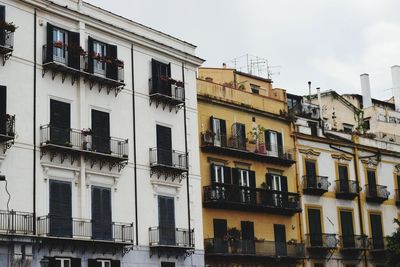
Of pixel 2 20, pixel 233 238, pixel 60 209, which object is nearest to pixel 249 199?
pixel 233 238

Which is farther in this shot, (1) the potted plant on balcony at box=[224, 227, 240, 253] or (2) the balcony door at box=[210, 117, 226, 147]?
(2) the balcony door at box=[210, 117, 226, 147]

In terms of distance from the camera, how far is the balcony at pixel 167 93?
4141 cm

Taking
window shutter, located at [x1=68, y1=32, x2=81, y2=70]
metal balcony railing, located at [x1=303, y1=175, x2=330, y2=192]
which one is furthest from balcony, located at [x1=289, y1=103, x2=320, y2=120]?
window shutter, located at [x1=68, y1=32, x2=81, y2=70]

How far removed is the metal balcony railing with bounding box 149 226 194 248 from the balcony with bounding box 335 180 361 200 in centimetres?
1513

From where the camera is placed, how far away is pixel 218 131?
4591 centimetres

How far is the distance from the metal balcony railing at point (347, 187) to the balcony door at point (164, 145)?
→ 1581 centimetres

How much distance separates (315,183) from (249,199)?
22.2ft

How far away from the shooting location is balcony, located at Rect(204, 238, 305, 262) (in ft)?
141

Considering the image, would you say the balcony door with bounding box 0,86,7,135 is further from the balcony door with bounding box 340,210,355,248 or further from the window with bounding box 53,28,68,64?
the balcony door with bounding box 340,210,355,248

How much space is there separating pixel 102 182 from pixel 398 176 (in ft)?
96.2

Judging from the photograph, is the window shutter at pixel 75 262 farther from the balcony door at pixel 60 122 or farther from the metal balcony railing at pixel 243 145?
the metal balcony railing at pixel 243 145

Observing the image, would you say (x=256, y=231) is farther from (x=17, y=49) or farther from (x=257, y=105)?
(x=17, y=49)

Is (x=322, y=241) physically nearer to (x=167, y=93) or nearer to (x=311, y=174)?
(x=311, y=174)

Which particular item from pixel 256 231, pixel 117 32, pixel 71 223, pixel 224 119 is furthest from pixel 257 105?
pixel 71 223
